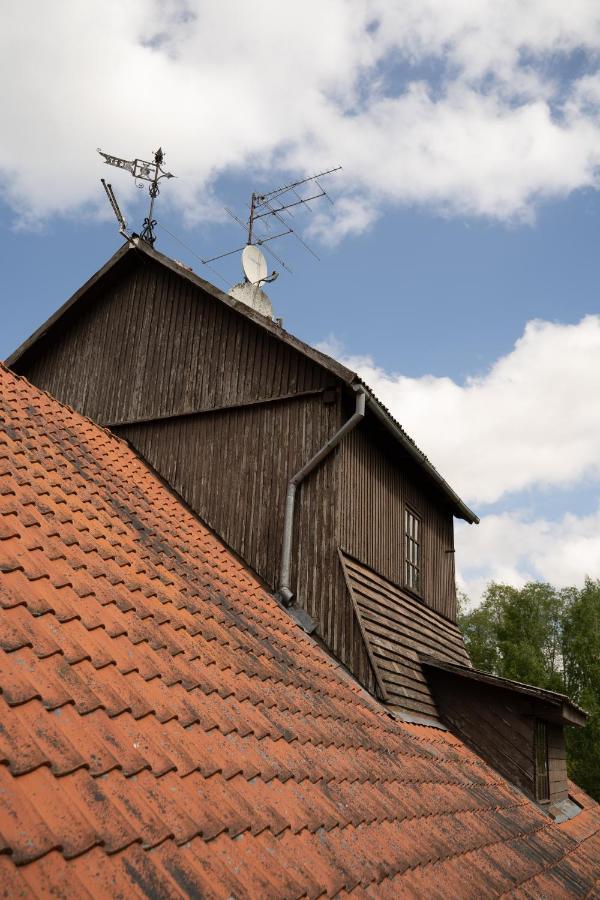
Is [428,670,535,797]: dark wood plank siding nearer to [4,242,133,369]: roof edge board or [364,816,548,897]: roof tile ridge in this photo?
[364,816,548,897]: roof tile ridge

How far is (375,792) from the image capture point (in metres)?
4.89

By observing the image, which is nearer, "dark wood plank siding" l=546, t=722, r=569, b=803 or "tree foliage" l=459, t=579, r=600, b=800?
"dark wood plank siding" l=546, t=722, r=569, b=803

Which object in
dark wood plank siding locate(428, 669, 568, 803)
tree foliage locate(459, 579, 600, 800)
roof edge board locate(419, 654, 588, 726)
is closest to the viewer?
roof edge board locate(419, 654, 588, 726)

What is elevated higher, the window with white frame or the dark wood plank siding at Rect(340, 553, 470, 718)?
the window with white frame

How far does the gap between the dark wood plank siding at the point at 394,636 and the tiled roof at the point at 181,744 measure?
1.66 feet

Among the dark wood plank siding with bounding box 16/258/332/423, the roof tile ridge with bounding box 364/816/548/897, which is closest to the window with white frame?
the dark wood plank siding with bounding box 16/258/332/423

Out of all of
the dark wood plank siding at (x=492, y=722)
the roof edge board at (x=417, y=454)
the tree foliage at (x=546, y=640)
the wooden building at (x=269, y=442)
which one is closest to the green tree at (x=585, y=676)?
the tree foliage at (x=546, y=640)

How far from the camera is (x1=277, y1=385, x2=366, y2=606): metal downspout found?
8.04m

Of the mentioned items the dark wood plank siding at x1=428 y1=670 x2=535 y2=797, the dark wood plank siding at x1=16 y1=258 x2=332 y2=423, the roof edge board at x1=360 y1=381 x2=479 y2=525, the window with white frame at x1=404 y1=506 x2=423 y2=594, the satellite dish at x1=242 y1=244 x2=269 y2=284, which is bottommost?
the dark wood plank siding at x1=428 y1=670 x2=535 y2=797

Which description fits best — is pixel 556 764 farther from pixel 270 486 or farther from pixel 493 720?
pixel 270 486

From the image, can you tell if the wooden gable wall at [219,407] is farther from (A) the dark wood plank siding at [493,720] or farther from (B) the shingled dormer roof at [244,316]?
(A) the dark wood plank siding at [493,720]

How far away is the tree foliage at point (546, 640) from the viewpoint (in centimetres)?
2989

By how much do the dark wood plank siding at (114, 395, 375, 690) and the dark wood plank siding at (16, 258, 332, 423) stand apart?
12.5 inches

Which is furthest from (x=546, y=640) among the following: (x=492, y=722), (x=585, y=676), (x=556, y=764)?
(x=492, y=722)
